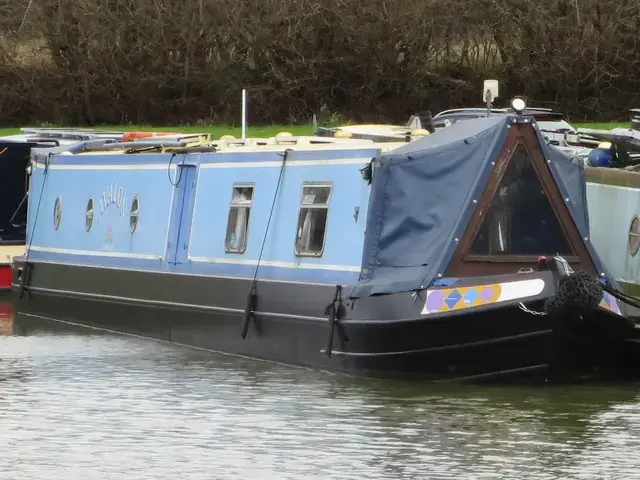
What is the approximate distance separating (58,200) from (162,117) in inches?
628

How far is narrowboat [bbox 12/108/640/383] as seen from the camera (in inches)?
470

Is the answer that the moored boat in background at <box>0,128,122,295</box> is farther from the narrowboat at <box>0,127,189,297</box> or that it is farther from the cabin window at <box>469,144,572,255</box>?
the cabin window at <box>469,144,572,255</box>

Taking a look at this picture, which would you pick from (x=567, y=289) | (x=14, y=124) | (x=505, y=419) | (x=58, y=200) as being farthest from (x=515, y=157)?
(x=14, y=124)

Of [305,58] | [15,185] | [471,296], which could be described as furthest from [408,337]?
[305,58]

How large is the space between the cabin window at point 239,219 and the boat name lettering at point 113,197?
7.22ft

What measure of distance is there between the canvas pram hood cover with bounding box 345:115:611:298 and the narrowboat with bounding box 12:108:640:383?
11 mm

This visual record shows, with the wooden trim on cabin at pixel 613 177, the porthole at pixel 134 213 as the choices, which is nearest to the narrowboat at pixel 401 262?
the porthole at pixel 134 213

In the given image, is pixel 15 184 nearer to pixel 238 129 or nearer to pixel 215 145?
pixel 215 145

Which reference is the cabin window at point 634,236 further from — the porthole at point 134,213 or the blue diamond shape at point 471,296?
the porthole at point 134,213

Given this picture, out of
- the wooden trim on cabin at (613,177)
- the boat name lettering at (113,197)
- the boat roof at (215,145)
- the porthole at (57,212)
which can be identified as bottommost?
the porthole at (57,212)

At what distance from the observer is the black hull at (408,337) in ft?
39.0

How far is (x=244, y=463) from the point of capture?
972cm

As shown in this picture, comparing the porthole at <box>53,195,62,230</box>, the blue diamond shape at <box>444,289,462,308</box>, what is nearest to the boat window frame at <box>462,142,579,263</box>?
the blue diamond shape at <box>444,289,462,308</box>

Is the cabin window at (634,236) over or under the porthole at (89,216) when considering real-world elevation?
over
